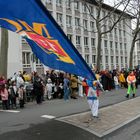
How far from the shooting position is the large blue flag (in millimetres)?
10781

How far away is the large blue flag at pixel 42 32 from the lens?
10.8 m

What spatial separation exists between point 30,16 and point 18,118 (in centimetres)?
587

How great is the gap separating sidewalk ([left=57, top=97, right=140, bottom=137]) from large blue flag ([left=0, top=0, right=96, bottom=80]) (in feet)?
5.60

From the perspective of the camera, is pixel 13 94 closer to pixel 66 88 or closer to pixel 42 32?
pixel 66 88

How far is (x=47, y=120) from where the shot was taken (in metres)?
15.4

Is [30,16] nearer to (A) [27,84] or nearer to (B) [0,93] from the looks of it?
(B) [0,93]

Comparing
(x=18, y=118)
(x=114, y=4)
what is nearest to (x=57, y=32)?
(x=18, y=118)

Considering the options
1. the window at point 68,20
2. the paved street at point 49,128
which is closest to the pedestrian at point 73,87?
the paved street at point 49,128

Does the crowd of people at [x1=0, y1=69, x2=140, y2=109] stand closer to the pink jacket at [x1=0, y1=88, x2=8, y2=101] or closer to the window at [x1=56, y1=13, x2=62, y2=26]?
the pink jacket at [x1=0, y1=88, x2=8, y2=101]

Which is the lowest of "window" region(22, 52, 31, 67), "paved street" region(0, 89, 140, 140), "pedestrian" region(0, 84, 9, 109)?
"paved street" region(0, 89, 140, 140)

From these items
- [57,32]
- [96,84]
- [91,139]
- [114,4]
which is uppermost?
[114,4]

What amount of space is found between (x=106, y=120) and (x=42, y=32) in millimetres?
5271

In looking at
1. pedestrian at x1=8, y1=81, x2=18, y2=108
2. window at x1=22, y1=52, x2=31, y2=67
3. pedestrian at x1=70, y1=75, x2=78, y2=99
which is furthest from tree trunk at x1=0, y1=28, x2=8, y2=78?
window at x1=22, y1=52, x2=31, y2=67

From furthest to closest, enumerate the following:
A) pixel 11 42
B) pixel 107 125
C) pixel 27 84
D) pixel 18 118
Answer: pixel 11 42
pixel 27 84
pixel 18 118
pixel 107 125
